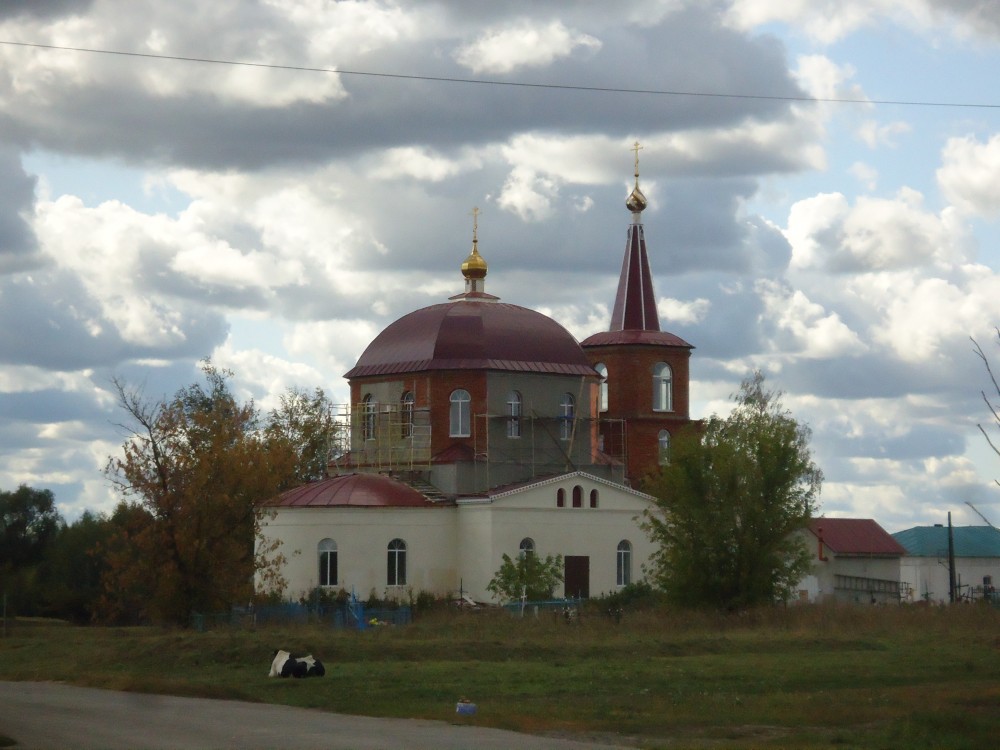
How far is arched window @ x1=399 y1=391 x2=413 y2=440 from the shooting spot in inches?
2126

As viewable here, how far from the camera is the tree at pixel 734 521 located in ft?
134

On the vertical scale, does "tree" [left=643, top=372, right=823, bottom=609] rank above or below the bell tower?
below

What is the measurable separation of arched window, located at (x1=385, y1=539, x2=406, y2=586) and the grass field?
8858 mm

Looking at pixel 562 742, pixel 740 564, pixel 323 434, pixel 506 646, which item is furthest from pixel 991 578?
pixel 562 742

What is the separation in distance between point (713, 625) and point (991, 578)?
44.2 metres

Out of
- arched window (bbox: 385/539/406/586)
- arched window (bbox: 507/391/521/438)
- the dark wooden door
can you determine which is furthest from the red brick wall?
arched window (bbox: 385/539/406/586)

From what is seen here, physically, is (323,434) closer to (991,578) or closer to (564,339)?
(564,339)

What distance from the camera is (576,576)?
50.7m

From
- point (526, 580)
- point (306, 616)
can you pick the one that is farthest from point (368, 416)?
point (306, 616)

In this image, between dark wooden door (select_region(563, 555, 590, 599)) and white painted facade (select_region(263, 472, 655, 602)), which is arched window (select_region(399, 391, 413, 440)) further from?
dark wooden door (select_region(563, 555, 590, 599))

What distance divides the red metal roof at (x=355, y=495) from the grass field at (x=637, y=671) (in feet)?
30.1

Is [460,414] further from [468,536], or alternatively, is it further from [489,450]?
[468,536]

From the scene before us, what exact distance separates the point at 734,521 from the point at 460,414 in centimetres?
1489

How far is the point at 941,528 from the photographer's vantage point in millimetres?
79250
